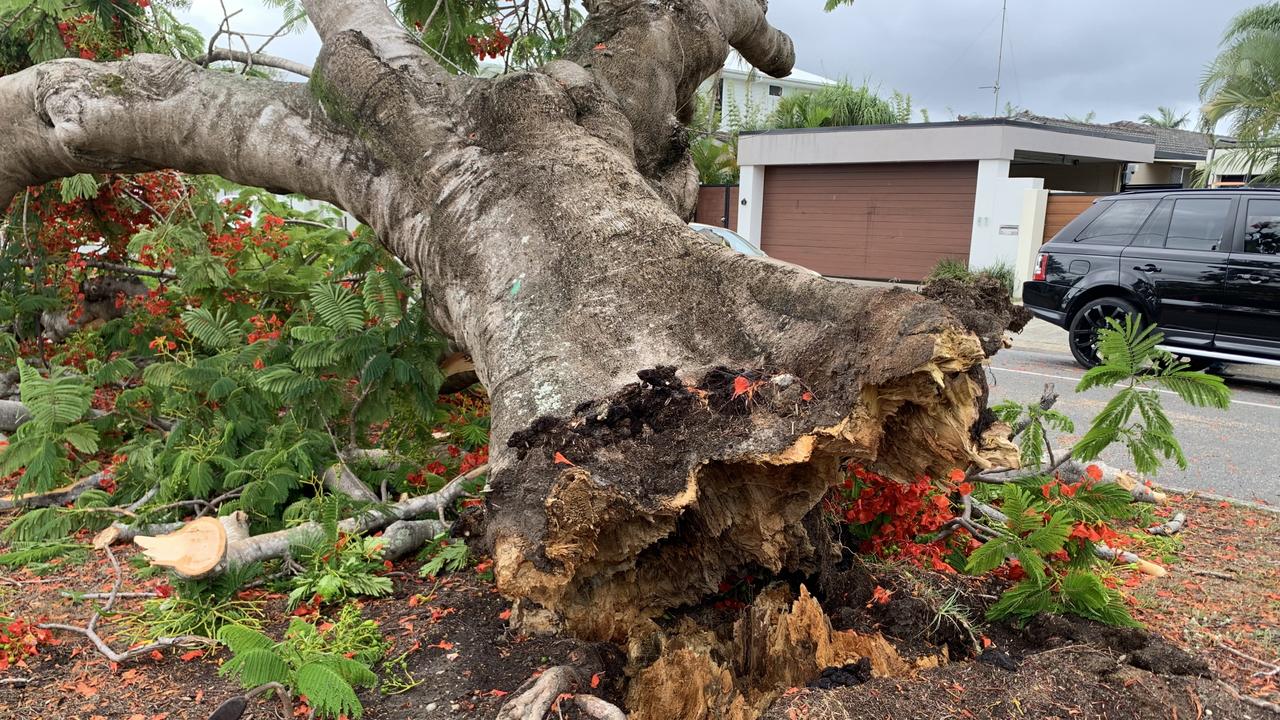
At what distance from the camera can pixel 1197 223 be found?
8.82 metres

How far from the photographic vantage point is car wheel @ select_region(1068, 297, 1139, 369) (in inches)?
361

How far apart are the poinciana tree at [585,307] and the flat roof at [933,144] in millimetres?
14656

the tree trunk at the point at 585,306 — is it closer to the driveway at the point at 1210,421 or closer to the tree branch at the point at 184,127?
the tree branch at the point at 184,127

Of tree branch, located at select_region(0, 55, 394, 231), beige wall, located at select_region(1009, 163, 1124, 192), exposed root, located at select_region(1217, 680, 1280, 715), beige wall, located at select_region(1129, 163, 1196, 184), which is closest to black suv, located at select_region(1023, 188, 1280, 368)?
exposed root, located at select_region(1217, 680, 1280, 715)

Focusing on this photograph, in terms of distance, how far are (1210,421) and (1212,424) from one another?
143mm

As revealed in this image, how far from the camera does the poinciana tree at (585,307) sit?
6.82ft

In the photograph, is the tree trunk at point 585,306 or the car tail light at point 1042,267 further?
the car tail light at point 1042,267

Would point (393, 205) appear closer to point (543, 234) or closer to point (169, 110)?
point (543, 234)

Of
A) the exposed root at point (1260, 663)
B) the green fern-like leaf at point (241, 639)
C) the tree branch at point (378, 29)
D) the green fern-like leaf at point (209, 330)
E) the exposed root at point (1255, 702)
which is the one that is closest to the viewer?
the green fern-like leaf at point (241, 639)

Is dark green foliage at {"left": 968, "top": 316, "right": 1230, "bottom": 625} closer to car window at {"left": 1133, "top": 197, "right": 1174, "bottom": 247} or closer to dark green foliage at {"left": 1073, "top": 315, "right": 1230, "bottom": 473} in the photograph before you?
dark green foliage at {"left": 1073, "top": 315, "right": 1230, "bottom": 473}

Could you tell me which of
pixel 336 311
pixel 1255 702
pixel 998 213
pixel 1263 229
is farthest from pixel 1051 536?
pixel 998 213

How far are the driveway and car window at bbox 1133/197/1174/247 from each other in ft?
5.26

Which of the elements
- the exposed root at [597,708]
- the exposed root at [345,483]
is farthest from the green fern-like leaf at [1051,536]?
the exposed root at [345,483]

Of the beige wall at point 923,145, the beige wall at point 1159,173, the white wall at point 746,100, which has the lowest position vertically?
the beige wall at point 923,145
